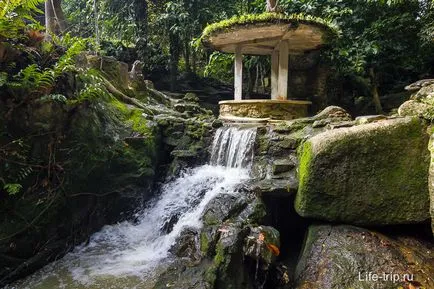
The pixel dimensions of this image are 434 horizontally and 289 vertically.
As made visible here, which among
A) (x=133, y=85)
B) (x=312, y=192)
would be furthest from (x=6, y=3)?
(x=133, y=85)

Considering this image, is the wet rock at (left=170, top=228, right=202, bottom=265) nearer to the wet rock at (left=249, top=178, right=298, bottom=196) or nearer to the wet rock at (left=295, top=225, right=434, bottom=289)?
the wet rock at (left=249, top=178, right=298, bottom=196)

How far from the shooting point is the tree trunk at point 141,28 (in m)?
13.2

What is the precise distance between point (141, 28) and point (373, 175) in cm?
1214

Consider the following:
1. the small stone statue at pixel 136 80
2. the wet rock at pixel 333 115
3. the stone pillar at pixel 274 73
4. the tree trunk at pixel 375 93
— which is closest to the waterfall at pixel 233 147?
the wet rock at pixel 333 115

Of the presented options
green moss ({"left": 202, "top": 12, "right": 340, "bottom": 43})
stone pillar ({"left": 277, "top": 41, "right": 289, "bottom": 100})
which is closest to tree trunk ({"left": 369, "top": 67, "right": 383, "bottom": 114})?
green moss ({"left": 202, "top": 12, "right": 340, "bottom": 43})

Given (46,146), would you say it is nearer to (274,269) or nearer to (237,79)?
(274,269)

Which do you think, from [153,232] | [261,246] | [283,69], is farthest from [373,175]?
[283,69]

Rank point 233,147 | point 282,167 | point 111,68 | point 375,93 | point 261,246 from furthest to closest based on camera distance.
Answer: point 375,93
point 111,68
point 233,147
point 282,167
point 261,246

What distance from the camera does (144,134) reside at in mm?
6641

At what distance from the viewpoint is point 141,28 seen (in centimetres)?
1345

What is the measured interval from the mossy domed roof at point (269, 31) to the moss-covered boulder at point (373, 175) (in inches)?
157

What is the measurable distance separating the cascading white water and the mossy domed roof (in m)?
2.44

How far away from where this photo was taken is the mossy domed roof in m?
7.11

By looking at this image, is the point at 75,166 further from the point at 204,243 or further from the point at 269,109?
the point at 269,109
